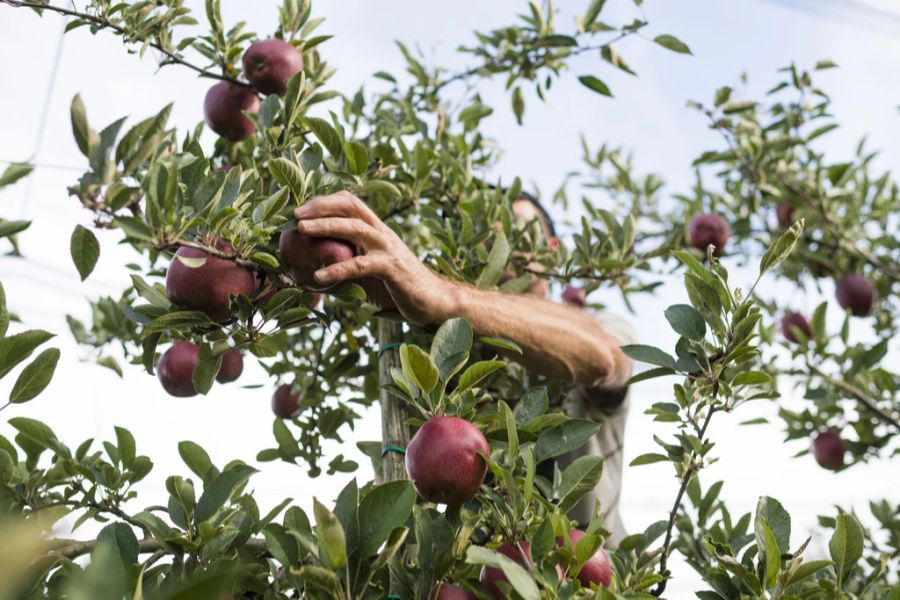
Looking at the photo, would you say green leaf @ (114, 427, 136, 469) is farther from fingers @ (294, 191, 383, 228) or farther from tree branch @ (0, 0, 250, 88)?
tree branch @ (0, 0, 250, 88)

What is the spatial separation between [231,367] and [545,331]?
1.84 feet

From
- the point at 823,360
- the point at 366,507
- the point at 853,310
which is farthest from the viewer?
the point at 853,310

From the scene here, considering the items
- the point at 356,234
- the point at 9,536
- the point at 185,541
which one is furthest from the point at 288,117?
the point at 9,536

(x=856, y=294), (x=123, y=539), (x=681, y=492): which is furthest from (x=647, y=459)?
(x=856, y=294)

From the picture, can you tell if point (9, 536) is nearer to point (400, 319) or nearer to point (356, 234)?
point (356, 234)

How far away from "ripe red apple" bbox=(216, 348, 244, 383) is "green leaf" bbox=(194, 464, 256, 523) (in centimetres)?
55

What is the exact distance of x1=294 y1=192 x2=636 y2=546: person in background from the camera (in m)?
0.99

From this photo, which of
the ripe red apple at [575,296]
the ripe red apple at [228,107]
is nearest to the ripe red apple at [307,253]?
the ripe red apple at [228,107]

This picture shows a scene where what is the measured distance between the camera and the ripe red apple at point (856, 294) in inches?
104

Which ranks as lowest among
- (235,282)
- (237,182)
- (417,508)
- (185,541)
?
(185,541)

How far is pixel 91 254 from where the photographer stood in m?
0.80

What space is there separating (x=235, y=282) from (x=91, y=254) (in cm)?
19

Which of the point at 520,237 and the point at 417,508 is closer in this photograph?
the point at 417,508

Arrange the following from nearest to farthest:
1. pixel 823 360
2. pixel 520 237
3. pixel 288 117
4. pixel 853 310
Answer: pixel 288 117, pixel 520 237, pixel 823 360, pixel 853 310
